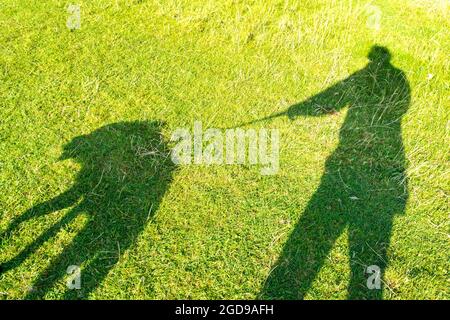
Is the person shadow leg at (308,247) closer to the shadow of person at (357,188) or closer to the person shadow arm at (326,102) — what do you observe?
the shadow of person at (357,188)

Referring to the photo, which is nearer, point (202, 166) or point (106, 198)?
point (106, 198)

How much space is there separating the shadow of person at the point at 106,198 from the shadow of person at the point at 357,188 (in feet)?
5.26

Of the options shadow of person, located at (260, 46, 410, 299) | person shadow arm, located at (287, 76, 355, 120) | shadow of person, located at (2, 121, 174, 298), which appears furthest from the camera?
person shadow arm, located at (287, 76, 355, 120)

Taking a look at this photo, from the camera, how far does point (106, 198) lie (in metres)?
4.50

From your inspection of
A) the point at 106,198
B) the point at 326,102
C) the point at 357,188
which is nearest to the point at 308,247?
the point at 357,188

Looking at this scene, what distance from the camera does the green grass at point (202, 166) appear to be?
405 cm

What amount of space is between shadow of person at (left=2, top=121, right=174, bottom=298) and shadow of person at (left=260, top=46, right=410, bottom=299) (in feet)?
5.26

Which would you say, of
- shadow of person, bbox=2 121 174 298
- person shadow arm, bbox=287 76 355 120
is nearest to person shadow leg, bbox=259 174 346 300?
person shadow arm, bbox=287 76 355 120
